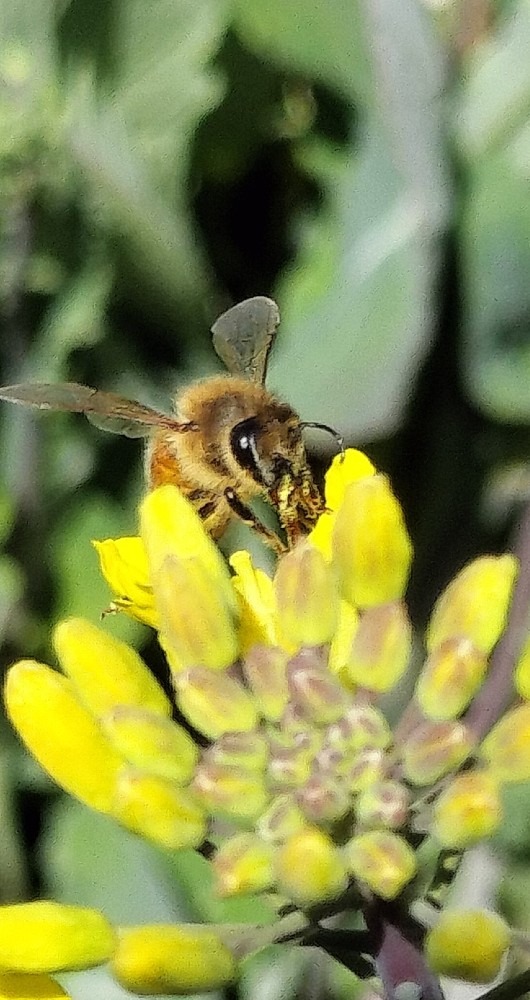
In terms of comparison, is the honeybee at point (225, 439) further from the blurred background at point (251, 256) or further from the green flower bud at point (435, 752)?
the blurred background at point (251, 256)

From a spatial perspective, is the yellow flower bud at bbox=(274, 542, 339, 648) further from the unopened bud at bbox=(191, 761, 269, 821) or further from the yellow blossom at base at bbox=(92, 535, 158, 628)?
the yellow blossom at base at bbox=(92, 535, 158, 628)

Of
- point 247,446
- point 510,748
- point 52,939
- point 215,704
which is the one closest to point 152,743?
point 215,704

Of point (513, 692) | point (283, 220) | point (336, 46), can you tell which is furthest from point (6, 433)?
point (513, 692)

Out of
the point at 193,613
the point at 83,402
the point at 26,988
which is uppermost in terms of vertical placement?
the point at 83,402

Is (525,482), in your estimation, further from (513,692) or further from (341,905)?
(341,905)

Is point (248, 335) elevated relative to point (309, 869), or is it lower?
elevated

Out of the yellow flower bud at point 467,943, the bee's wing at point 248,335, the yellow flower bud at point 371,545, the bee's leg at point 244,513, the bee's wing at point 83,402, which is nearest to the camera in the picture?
the yellow flower bud at point 467,943

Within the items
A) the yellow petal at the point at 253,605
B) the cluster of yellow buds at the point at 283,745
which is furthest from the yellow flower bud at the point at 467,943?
the yellow petal at the point at 253,605

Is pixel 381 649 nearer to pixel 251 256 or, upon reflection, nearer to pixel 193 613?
pixel 193 613
